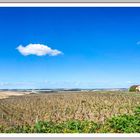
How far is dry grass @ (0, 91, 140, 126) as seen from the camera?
686cm

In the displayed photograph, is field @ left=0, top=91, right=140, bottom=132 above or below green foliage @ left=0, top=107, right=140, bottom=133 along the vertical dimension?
above

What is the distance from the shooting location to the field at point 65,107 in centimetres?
686

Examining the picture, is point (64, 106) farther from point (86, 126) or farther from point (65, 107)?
point (86, 126)

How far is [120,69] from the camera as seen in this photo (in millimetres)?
6773

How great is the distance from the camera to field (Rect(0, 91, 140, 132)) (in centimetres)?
686

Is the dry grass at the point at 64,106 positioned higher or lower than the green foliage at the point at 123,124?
higher

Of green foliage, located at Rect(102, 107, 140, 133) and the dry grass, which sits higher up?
the dry grass

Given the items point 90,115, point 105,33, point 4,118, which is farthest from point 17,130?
point 105,33

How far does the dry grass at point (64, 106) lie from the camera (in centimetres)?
686

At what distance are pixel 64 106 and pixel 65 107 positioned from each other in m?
0.01

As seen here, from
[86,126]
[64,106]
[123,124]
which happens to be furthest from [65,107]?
[123,124]

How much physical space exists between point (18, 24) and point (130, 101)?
3.71 feet

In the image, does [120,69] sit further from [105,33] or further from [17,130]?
[17,130]

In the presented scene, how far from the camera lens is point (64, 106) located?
22.5 ft
